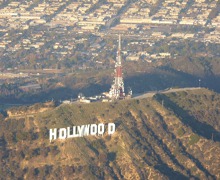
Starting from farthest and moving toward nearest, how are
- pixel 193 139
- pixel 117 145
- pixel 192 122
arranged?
pixel 192 122
pixel 193 139
pixel 117 145

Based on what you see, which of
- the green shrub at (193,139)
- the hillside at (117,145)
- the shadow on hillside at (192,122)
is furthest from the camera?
the shadow on hillside at (192,122)

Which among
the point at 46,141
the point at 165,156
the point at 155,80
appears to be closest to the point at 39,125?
the point at 46,141

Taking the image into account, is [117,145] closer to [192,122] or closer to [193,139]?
[193,139]

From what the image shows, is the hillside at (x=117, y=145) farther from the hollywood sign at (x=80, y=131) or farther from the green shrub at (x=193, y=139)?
the hollywood sign at (x=80, y=131)

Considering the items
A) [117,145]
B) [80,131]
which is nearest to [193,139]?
[117,145]

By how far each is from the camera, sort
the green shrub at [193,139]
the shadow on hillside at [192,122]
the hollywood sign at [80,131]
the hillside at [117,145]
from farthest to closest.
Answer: the shadow on hillside at [192,122], the green shrub at [193,139], the hollywood sign at [80,131], the hillside at [117,145]

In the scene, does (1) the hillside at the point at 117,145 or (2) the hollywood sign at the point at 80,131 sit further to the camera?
(2) the hollywood sign at the point at 80,131

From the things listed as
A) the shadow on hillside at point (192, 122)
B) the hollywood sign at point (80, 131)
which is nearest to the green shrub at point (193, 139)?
the shadow on hillside at point (192, 122)
